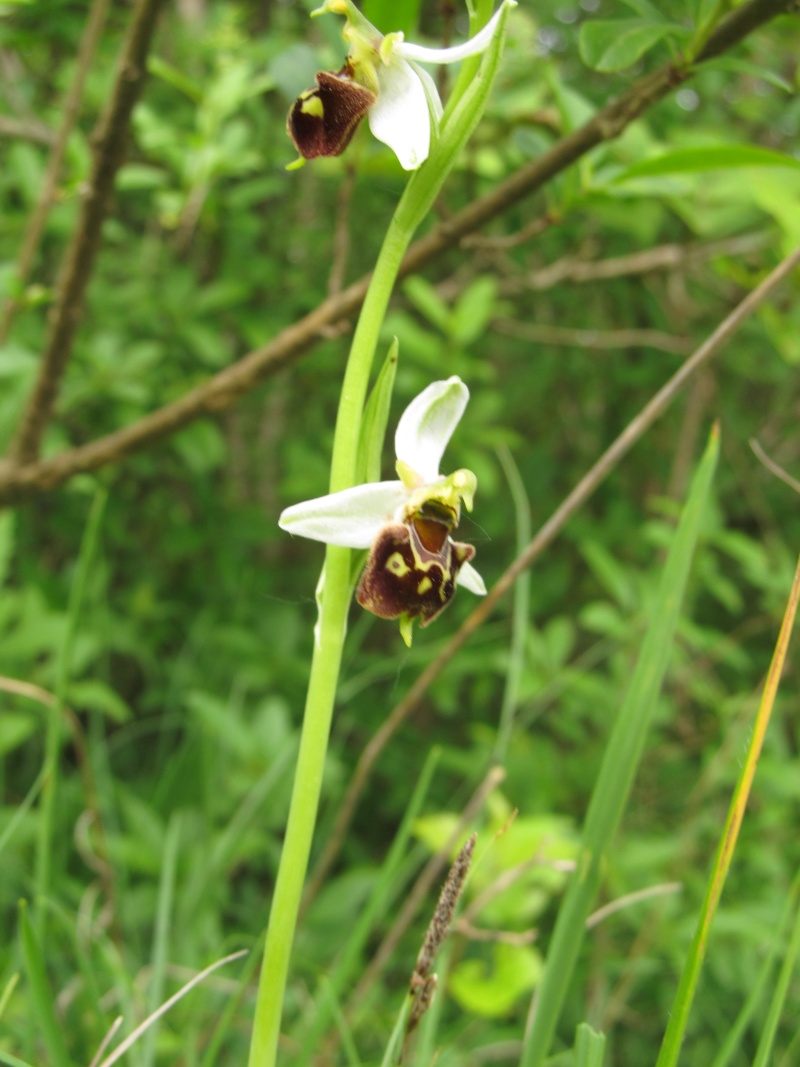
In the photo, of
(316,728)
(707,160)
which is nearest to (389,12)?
(707,160)

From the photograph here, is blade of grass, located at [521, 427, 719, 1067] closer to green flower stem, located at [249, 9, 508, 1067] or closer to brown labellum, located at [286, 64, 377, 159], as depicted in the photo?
green flower stem, located at [249, 9, 508, 1067]

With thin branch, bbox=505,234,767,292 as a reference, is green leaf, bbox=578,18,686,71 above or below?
below

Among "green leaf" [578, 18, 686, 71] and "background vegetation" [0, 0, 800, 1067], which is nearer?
"green leaf" [578, 18, 686, 71]

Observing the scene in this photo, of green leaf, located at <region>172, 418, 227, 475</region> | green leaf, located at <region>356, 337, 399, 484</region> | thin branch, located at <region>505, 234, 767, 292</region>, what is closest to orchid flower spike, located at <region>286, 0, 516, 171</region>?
green leaf, located at <region>356, 337, 399, 484</region>

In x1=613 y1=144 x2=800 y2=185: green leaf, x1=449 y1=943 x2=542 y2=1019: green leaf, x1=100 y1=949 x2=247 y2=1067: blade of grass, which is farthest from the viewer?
x1=449 y1=943 x2=542 y2=1019: green leaf

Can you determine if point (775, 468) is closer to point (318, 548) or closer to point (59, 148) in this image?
point (59, 148)

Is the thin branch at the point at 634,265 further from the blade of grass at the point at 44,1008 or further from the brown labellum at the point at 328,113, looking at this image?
the blade of grass at the point at 44,1008
